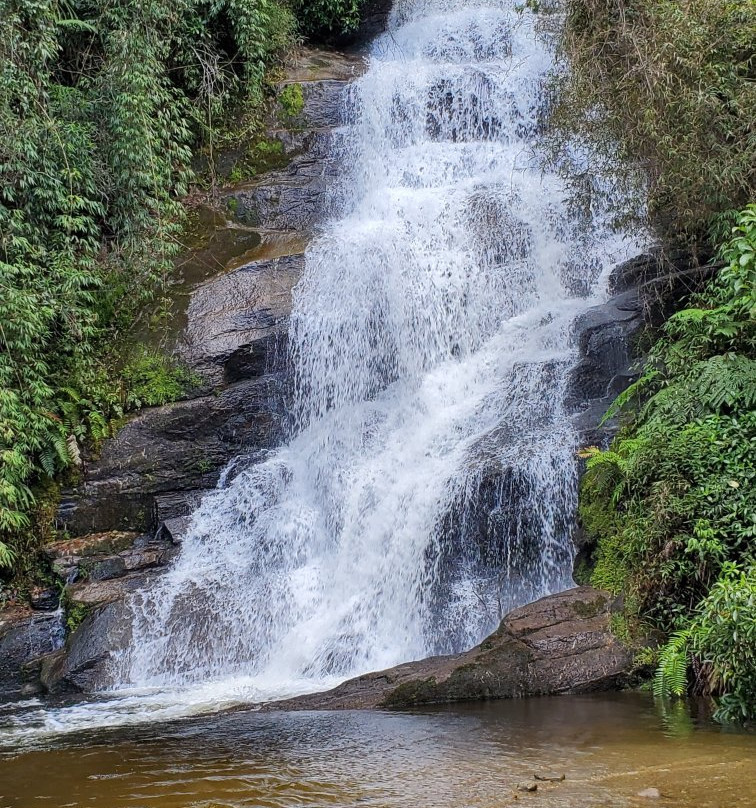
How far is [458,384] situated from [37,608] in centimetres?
660

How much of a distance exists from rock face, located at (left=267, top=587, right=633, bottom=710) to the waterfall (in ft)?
3.46

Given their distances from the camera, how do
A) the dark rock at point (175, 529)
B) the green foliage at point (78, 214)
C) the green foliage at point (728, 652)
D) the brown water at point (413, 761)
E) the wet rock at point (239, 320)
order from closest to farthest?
the brown water at point (413, 761)
the green foliage at point (728, 652)
the dark rock at point (175, 529)
the green foliage at point (78, 214)
the wet rock at point (239, 320)

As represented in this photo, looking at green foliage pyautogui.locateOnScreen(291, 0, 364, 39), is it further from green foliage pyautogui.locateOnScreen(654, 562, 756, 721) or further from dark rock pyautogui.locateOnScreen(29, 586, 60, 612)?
green foliage pyautogui.locateOnScreen(654, 562, 756, 721)

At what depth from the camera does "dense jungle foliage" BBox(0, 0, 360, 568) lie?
1112 cm

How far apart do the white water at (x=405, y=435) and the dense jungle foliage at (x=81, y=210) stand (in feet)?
7.92

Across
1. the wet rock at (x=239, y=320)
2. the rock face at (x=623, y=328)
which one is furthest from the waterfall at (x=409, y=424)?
the wet rock at (x=239, y=320)

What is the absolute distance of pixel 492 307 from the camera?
40.8ft

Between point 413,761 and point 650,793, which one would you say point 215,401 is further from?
point 650,793

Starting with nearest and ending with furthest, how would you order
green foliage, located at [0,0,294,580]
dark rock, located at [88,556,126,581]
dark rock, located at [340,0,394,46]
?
dark rock, located at [88,556,126,581] < green foliage, located at [0,0,294,580] < dark rock, located at [340,0,394,46]

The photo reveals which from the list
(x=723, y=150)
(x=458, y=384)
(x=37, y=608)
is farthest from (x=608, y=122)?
(x=37, y=608)

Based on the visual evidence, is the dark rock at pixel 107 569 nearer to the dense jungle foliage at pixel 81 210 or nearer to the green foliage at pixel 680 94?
the dense jungle foliage at pixel 81 210

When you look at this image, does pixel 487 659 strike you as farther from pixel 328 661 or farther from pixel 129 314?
pixel 129 314

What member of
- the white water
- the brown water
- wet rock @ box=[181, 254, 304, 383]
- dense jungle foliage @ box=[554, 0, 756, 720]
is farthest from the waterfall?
the brown water

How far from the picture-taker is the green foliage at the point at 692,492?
622 centimetres
